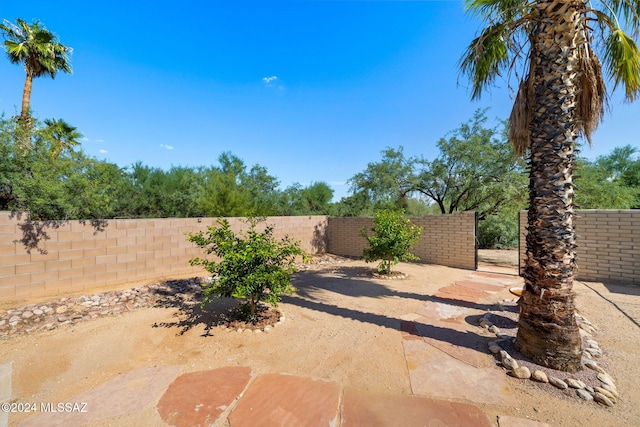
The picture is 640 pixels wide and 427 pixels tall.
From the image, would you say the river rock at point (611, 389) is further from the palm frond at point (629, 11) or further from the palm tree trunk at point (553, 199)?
the palm frond at point (629, 11)

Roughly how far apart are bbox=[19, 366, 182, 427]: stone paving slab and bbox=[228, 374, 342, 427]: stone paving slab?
825 mm

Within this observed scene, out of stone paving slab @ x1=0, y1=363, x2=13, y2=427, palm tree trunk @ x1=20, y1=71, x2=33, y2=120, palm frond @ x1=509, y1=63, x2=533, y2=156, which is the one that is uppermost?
palm tree trunk @ x1=20, y1=71, x2=33, y2=120

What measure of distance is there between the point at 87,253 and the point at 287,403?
6.22 metres

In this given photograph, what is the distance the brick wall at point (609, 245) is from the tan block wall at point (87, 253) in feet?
28.3

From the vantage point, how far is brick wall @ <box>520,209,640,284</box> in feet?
18.3

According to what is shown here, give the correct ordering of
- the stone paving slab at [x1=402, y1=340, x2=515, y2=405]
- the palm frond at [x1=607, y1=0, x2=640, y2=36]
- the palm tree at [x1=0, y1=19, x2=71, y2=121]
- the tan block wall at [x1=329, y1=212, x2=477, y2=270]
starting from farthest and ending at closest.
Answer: the palm tree at [x1=0, y1=19, x2=71, y2=121] → the tan block wall at [x1=329, y1=212, x2=477, y2=270] → the palm frond at [x1=607, y1=0, x2=640, y2=36] → the stone paving slab at [x1=402, y1=340, x2=515, y2=405]

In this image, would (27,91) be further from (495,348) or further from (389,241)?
(495,348)

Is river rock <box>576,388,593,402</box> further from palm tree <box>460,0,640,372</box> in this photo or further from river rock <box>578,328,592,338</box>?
river rock <box>578,328,592,338</box>

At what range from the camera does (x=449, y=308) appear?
4.32 meters

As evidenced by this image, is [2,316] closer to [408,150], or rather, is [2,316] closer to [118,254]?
[118,254]

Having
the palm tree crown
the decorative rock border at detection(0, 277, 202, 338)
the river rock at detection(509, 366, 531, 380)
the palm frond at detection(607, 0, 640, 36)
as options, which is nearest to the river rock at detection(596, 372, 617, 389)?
the river rock at detection(509, 366, 531, 380)

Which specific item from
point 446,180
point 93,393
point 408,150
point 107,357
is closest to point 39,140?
point 107,357

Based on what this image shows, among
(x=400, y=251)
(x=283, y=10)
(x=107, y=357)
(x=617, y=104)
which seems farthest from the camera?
(x=283, y=10)

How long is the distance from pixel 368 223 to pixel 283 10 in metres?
7.40
